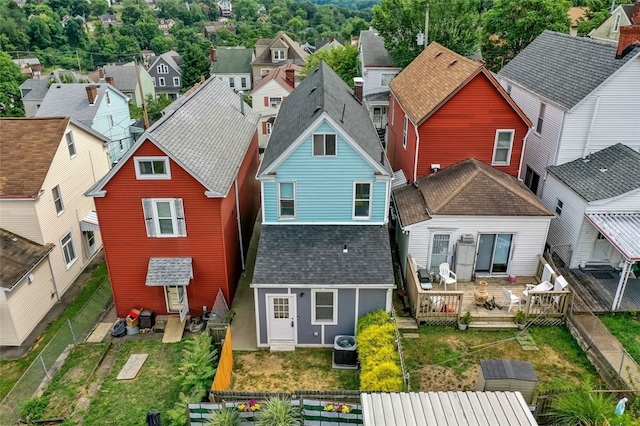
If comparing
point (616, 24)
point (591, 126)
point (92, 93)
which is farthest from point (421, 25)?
point (92, 93)

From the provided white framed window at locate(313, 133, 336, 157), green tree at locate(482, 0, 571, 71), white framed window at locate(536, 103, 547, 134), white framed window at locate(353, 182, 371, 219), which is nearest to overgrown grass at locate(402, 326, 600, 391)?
white framed window at locate(353, 182, 371, 219)

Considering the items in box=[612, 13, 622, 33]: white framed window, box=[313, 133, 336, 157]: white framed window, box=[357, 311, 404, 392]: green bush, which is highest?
box=[612, 13, 622, 33]: white framed window

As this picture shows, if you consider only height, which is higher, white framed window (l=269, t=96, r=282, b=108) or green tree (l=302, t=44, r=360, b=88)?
green tree (l=302, t=44, r=360, b=88)

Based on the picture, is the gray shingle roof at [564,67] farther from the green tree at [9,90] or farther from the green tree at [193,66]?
the green tree at [9,90]

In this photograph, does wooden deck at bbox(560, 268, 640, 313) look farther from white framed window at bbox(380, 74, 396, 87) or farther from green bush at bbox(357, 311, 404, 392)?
white framed window at bbox(380, 74, 396, 87)

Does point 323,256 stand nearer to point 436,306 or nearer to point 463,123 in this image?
point 436,306

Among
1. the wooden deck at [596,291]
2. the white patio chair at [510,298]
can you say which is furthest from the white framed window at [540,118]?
the white patio chair at [510,298]

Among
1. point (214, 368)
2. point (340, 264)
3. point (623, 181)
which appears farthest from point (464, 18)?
point (214, 368)
